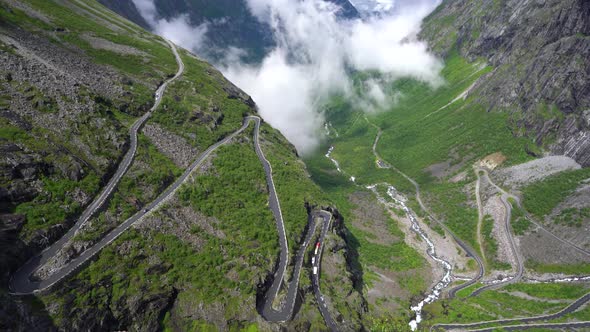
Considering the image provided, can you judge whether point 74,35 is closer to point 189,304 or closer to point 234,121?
point 234,121

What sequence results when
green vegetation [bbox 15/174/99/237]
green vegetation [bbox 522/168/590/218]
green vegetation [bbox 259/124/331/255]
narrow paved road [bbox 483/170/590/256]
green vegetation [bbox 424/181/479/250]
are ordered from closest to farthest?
green vegetation [bbox 15/174/99/237] < green vegetation [bbox 259/124/331/255] < narrow paved road [bbox 483/170/590/256] < green vegetation [bbox 522/168/590/218] < green vegetation [bbox 424/181/479/250]

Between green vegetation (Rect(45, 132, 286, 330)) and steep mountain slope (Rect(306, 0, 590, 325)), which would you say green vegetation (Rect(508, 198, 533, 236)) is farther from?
green vegetation (Rect(45, 132, 286, 330))

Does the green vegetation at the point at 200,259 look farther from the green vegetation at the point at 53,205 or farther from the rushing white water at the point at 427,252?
the rushing white water at the point at 427,252

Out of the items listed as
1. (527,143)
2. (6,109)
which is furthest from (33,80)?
(527,143)

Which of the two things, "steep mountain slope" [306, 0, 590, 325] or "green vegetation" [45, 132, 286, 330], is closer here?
"green vegetation" [45, 132, 286, 330]

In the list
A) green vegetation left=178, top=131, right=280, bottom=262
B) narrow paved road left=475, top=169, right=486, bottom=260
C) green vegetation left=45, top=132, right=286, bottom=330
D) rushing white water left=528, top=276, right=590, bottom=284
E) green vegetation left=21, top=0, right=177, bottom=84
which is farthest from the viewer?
green vegetation left=21, top=0, right=177, bottom=84

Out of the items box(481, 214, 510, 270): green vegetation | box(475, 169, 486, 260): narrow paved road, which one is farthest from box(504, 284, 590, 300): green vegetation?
box(475, 169, 486, 260): narrow paved road
